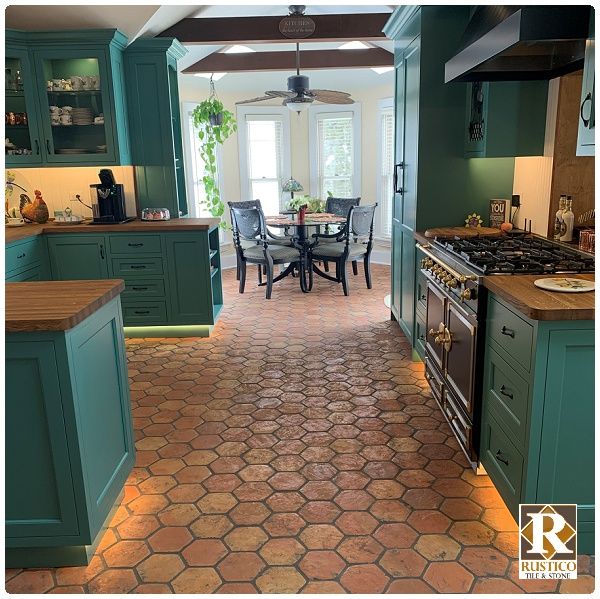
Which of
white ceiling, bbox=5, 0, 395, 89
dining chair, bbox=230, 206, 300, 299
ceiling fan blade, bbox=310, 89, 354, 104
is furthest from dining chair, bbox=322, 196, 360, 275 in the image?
white ceiling, bbox=5, 0, 395, 89

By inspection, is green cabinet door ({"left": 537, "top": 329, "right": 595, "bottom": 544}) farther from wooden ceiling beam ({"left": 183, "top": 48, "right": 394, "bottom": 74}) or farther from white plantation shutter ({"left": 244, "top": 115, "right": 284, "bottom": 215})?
white plantation shutter ({"left": 244, "top": 115, "right": 284, "bottom": 215})

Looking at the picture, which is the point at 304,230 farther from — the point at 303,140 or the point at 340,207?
the point at 303,140

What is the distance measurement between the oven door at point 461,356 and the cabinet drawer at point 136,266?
263cm

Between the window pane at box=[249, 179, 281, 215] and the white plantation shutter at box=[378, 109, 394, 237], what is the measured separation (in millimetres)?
1487

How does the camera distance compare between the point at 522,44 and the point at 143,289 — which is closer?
the point at 522,44

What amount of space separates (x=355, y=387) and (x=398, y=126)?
2.13m

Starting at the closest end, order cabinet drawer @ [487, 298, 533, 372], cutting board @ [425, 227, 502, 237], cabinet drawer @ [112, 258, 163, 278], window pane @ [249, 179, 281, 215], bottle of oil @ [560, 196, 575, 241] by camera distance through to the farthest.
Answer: cabinet drawer @ [487, 298, 533, 372] < bottle of oil @ [560, 196, 575, 241] < cutting board @ [425, 227, 502, 237] < cabinet drawer @ [112, 258, 163, 278] < window pane @ [249, 179, 281, 215]

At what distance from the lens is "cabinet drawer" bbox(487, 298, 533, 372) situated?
1.98 meters

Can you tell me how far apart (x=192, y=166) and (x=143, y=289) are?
3019 mm

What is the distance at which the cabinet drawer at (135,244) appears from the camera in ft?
15.0

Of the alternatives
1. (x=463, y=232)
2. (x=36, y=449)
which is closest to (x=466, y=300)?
(x=463, y=232)

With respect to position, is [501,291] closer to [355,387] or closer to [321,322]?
[355,387]

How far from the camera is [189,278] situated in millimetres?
4641

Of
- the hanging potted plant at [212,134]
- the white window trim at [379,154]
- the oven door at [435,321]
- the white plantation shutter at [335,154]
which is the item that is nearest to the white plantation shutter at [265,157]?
the hanging potted plant at [212,134]
